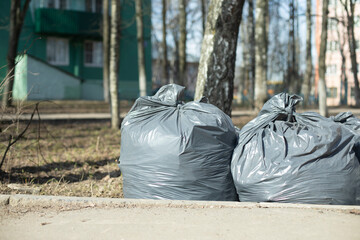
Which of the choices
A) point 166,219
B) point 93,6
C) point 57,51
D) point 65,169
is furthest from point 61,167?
point 93,6

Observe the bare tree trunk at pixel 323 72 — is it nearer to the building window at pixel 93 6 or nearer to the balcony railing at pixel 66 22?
the balcony railing at pixel 66 22

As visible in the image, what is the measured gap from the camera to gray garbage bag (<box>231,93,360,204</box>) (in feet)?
11.0

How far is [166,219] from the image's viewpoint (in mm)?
3037

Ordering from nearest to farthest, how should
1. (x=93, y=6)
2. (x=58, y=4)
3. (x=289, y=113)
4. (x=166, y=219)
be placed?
(x=166, y=219) < (x=289, y=113) < (x=58, y=4) < (x=93, y=6)

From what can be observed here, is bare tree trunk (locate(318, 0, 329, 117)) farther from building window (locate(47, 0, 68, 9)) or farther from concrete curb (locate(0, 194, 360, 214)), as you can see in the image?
building window (locate(47, 0, 68, 9))

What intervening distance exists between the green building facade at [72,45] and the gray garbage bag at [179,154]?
19560mm

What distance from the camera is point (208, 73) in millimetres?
5203

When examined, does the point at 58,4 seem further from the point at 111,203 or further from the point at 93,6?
the point at 111,203

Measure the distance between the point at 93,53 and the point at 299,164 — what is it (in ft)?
80.9

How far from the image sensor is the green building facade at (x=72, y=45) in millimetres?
23484

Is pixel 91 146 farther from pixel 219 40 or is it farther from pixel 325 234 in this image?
pixel 325 234

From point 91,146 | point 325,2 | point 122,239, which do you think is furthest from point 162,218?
point 325,2

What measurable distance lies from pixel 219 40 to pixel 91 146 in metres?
3.23

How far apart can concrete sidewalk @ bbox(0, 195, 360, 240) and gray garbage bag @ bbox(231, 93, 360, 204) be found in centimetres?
15
